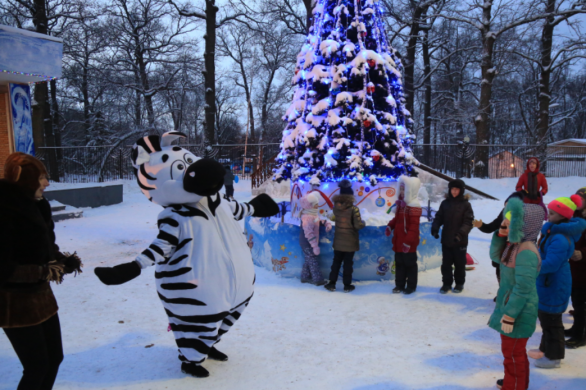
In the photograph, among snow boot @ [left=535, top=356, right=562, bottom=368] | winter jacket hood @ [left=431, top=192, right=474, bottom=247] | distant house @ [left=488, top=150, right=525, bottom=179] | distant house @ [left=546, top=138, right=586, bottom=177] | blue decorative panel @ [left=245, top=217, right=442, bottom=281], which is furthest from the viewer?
distant house @ [left=488, top=150, right=525, bottom=179]

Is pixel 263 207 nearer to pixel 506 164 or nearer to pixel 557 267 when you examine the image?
pixel 557 267

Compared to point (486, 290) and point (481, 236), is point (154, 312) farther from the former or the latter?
point (481, 236)

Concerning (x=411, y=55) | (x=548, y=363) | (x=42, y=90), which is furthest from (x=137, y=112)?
(x=548, y=363)

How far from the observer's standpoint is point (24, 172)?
2.77m

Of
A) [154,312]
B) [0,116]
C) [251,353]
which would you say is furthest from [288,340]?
[0,116]

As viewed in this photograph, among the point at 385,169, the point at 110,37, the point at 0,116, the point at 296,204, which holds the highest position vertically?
the point at 110,37

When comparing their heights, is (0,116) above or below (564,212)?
above

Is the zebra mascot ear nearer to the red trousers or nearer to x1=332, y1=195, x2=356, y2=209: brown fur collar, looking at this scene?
x1=332, y1=195, x2=356, y2=209: brown fur collar

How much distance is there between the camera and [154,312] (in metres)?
5.21

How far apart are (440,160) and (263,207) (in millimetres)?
A: 18084

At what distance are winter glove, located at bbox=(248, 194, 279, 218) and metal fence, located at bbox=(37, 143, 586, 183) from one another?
45.9 ft

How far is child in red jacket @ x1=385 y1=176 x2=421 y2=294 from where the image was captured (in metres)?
5.99

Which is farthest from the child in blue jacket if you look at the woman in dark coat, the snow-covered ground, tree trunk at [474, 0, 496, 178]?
tree trunk at [474, 0, 496, 178]

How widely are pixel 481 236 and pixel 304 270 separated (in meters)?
5.27
